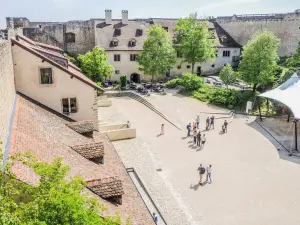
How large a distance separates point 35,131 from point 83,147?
7.17 feet

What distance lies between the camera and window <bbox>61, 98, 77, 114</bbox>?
61.9 ft

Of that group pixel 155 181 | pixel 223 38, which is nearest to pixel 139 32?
pixel 223 38

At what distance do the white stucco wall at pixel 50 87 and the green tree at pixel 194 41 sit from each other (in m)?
28.8

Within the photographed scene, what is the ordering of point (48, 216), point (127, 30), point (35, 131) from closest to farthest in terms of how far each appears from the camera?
1. point (48, 216)
2. point (35, 131)
3. point (127, 30)

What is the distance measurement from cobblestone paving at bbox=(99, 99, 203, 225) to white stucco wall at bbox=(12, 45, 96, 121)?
15.5 feet

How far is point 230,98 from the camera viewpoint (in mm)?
38219

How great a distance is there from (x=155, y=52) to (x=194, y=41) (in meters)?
6.34

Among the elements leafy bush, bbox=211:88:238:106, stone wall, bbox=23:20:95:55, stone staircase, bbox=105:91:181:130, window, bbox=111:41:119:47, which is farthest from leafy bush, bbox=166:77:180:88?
stone wall, bbox=23:20:95:55

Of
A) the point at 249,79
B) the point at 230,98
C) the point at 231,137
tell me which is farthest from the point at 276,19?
the point at 231,137

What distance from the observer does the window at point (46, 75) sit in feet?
58.5

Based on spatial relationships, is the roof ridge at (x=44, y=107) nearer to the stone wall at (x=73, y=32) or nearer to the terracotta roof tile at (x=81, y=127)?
the terracotta roof tile at (x=81, y=127)

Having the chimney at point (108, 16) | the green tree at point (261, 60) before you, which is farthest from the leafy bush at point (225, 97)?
the chimney at point (108, 16)

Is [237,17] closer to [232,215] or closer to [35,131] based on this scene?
[232,215]

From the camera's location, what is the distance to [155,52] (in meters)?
43.6
